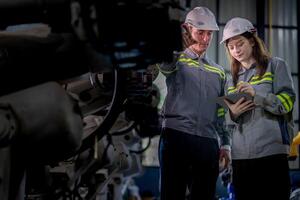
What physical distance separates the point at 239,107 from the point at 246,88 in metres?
0.11

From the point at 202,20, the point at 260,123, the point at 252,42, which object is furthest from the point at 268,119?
the point at 202,20

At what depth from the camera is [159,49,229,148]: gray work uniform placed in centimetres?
267

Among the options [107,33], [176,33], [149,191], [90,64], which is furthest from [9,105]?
[149,191]

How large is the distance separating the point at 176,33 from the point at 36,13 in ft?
1.43

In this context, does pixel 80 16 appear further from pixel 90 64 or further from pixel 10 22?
pixel 10 22

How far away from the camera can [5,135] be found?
1361mm

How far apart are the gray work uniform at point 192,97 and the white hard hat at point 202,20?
0.16 metres

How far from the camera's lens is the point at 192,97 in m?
2.71

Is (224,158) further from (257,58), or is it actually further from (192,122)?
(257,58)

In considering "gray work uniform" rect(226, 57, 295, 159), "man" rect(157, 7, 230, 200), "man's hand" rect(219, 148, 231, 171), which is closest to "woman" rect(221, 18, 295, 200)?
"gray work uniform" rect(226, 57, 295, 159)

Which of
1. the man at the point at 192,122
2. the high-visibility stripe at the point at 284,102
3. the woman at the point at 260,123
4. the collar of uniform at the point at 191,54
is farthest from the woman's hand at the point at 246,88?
the collar of uniform at the point at 191,54

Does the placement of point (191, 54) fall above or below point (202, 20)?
below

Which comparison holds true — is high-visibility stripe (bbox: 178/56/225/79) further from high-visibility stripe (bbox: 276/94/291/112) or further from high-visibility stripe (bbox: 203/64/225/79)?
high-visibility stripe (bbox: 276/94/291/112)

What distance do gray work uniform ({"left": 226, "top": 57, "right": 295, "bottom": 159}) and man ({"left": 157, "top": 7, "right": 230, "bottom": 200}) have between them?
0.60 feet
